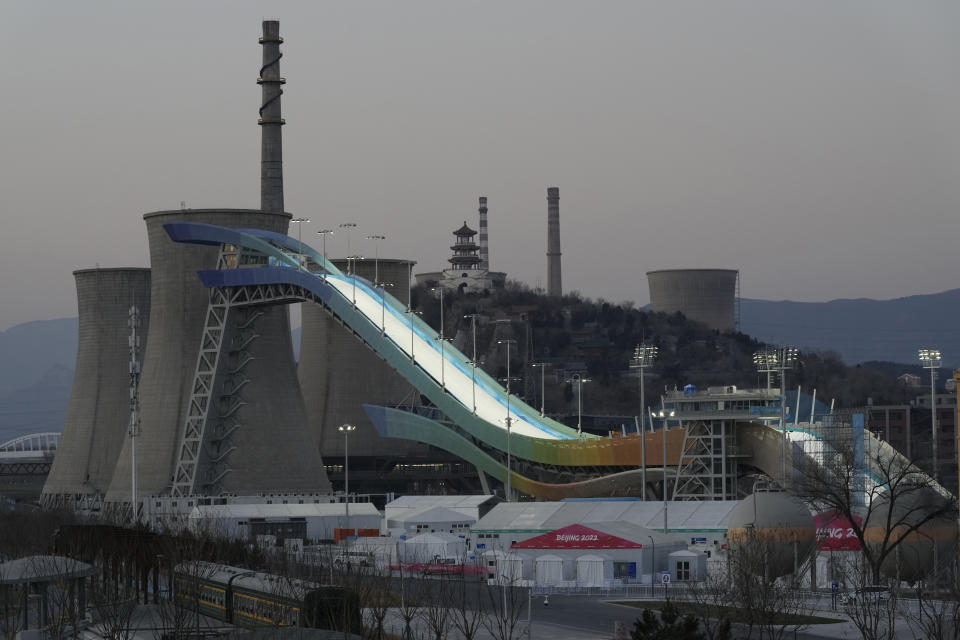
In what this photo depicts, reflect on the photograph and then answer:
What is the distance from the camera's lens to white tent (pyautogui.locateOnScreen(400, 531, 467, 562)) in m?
69.5

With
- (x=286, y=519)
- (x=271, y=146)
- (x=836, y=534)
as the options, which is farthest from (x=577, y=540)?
(x=271, y=146)

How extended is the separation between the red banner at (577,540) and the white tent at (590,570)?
2.13ft

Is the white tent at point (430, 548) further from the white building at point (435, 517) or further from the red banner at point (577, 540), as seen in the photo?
the white building at point (435, 517)

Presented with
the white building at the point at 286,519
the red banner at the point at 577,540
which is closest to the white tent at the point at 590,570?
the red banner at the point at 577,540

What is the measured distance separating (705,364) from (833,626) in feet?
476

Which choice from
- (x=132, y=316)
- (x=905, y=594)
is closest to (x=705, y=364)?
(x=132, y=316)

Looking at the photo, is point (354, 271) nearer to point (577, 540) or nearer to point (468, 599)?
point (577, 540)

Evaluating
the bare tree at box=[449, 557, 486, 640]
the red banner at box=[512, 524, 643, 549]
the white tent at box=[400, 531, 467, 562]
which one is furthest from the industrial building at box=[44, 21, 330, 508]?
the red banner at box=[512, 524, 643, 549]

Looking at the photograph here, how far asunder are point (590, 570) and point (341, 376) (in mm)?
50698

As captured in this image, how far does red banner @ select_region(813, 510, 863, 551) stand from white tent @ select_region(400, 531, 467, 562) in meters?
15.2

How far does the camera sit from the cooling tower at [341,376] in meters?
111

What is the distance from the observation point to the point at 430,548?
70000mm

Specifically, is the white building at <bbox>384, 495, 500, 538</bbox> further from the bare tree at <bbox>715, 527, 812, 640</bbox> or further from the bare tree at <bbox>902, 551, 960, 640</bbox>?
→ the bare tree at <bbox>902, 551, 960, 640</bbox>

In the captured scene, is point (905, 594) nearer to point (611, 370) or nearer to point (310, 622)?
point (310, 622)
